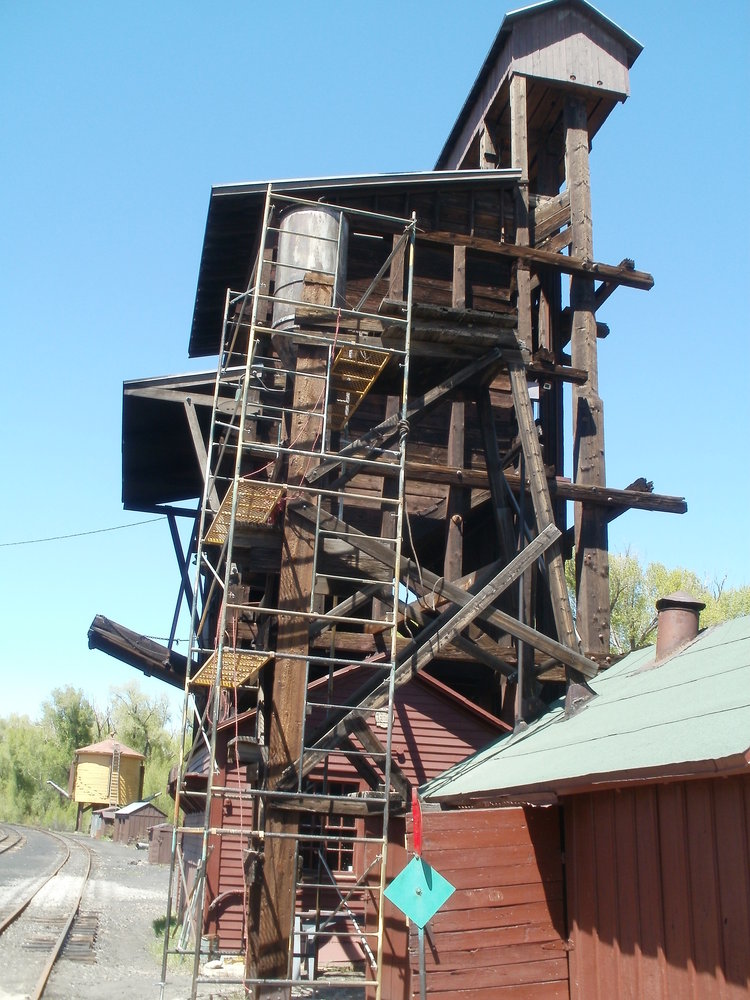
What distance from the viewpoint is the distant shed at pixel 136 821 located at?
56.7 metres

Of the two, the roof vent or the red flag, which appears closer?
the red flag

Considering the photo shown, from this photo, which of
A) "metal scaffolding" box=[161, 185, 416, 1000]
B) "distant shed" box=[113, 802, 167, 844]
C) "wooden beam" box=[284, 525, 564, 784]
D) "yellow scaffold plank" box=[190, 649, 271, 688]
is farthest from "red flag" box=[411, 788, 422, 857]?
"distant shed" box=[113, 802, 167, 844]

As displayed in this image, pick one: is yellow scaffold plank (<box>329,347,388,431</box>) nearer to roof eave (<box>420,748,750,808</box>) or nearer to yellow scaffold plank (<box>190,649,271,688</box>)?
yellow scaffold plank (<box>190,649,271,688</box>)

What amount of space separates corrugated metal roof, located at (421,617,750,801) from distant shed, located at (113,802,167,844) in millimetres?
50658

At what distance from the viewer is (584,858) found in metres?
7.91

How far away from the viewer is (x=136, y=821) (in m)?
56.8

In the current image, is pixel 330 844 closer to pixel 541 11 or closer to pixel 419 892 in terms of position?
pixel 419 892

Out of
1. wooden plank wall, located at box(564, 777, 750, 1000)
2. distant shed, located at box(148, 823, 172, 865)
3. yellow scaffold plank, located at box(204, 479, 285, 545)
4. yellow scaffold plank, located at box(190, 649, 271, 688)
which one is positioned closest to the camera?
wooden plank wall, located at box(564, 777, 750, 1000)

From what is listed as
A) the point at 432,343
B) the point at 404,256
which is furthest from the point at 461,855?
the point at 404,256

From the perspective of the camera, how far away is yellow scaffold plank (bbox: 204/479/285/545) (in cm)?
1001

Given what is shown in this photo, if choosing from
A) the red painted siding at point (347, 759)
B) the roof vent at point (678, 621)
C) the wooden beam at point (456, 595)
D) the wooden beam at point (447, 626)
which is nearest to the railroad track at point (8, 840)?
the red painted siding at point (347, 759)

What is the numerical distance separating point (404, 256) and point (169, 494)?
22.5ft

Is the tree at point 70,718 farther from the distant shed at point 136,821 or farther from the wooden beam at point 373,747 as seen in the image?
the wooden beam at point 373,747

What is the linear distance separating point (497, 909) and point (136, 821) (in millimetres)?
53504
